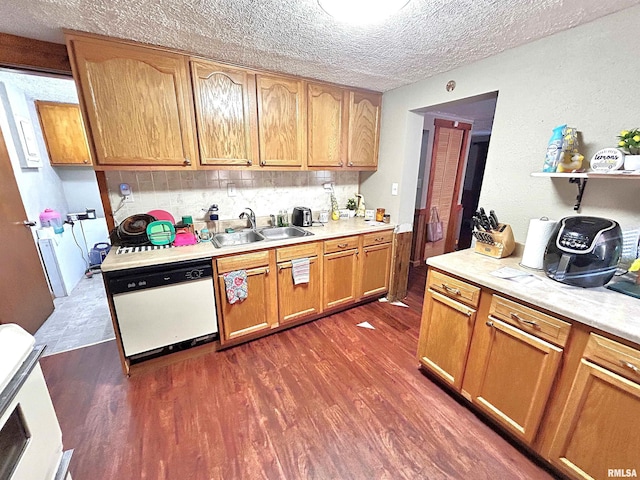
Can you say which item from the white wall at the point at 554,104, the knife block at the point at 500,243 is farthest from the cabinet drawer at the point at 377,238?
the knife block at the point at 500,243

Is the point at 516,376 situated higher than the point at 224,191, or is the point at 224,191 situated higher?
the point at 224,191

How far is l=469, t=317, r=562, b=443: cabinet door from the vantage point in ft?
4.01

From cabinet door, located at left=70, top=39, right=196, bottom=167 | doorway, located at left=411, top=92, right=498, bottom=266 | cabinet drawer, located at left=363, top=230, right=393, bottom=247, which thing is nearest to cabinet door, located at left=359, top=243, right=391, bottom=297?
cabinet drawer, located at left=363, top=230, right=393, bottom=247

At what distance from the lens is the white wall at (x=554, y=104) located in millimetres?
1339

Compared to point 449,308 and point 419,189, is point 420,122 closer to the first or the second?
point 419,189

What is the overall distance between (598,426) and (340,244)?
1.80 meters

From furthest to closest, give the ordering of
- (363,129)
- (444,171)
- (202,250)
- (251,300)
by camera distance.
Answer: (444,171) → (363,129) → (251,300) → (202,250)

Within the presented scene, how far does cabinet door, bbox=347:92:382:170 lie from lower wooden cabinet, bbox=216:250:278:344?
1392mm

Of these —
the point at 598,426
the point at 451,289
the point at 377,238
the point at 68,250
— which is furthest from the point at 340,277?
the point at 68,250

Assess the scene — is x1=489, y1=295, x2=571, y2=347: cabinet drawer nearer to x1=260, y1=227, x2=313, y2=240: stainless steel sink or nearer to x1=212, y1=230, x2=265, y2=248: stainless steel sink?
x1=260, y1=227, x2=313, y2=240: stainless steel sink

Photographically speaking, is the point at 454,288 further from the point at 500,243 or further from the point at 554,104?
the point at 554,104

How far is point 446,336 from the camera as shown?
5.44 ft

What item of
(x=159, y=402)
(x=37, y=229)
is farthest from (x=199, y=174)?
(x=37, y=229)

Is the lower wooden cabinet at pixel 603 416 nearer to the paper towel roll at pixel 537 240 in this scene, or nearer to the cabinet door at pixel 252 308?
the paper towel roll at pixel 537 240
